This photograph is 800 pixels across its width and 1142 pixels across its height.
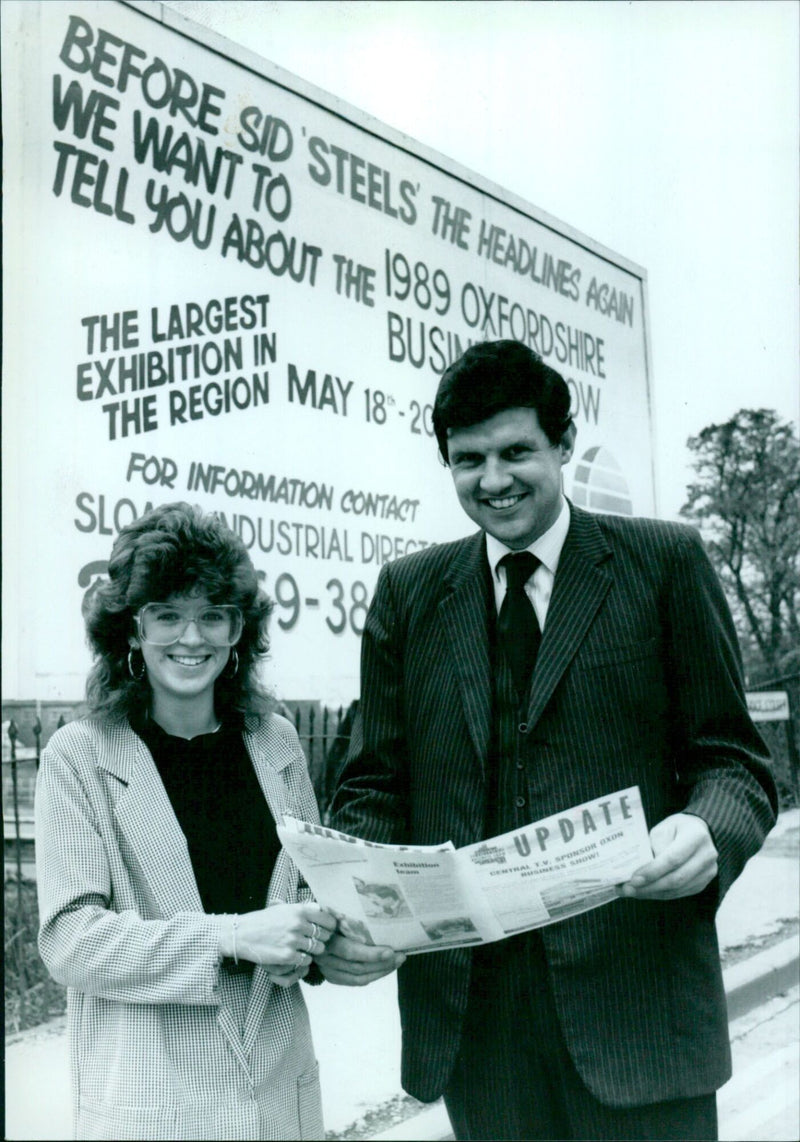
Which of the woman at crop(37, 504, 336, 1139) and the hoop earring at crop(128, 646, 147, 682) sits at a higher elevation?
the hoop earring at crop(128, 646, 147, 682)

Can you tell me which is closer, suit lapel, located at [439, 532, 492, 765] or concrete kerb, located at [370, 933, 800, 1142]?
suit lapel, located at [439, 532, 492, 765]

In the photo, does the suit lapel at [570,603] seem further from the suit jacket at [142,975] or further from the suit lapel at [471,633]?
the suit jacket at [142,975]

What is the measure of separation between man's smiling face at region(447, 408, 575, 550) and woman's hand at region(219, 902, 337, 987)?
0.61 m

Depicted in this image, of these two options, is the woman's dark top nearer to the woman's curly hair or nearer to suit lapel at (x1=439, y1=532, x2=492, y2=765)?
the woman's curly hair

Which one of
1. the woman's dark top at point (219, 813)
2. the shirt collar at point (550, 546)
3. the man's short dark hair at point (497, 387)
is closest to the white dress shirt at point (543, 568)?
the shirt collar at point (550, 546)

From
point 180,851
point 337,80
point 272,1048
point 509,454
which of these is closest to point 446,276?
point 337,80

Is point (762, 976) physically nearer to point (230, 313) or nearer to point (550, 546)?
point (550, 546)

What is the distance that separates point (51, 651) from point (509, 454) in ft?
2.85

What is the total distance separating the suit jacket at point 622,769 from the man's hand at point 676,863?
0.04 metres

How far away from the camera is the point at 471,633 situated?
1.71 meters

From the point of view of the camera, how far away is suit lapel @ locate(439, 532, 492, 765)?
64.9 inches

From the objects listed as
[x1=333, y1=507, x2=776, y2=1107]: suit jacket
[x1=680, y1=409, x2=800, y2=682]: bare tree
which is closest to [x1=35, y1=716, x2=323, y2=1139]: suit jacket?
[x1=333, y1=507, x2=776, y2=1107]: suit jacket

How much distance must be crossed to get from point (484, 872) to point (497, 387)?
2.22 ft

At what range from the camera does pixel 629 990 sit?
5.28 feet
